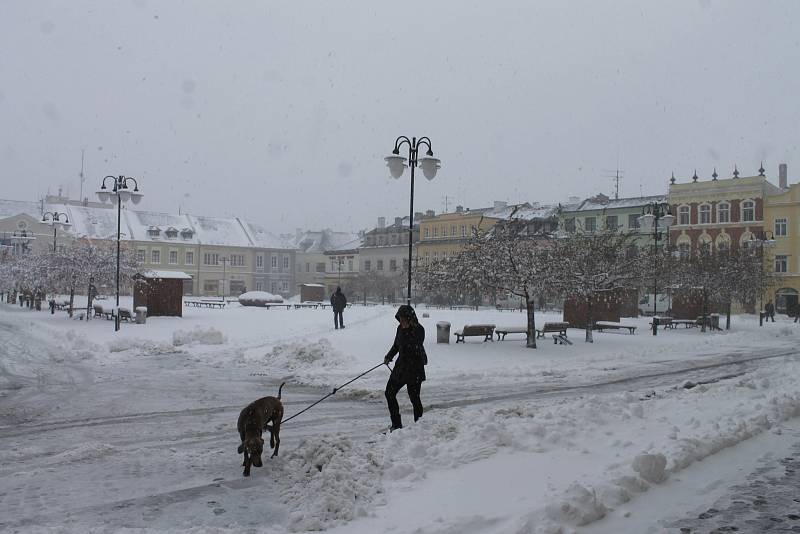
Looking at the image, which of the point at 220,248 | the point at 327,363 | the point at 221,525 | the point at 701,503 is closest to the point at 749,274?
the point at 327,363

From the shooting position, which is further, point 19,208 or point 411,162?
point 19,208

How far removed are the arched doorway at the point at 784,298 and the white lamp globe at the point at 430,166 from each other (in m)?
49.9

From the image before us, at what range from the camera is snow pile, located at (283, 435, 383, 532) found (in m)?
5.57

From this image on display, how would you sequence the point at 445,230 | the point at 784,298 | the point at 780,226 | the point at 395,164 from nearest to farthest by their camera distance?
the point at 395,164 < the point at 784,298 < the point at 780,226 < the point at 445,230

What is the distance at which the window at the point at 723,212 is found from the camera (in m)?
60.2

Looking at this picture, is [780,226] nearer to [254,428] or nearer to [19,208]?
[254,428]

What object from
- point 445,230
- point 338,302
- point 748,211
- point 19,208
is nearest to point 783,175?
point 748,211

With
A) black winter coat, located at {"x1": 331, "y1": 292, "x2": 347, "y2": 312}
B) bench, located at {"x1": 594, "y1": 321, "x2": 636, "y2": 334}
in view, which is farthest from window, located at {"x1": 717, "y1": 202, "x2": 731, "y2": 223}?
black winter coat, located at {"x1": 331, "y1": 292, "x2": 347, "y2": 312}

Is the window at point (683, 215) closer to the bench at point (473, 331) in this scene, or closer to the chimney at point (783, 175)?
the chimney at point (783, 175)

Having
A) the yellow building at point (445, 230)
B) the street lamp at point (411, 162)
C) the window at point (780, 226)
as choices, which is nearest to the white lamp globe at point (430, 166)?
the street lamp at point (411, 162)

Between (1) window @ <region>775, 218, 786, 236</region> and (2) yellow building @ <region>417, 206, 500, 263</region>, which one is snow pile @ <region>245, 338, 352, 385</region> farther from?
(2) yellow building @ <region>417, 206, 500, 263</region>

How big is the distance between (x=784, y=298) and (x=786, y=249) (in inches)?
A: 164

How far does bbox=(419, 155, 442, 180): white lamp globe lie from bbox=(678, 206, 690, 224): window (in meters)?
52.7

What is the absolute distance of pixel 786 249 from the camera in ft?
186
